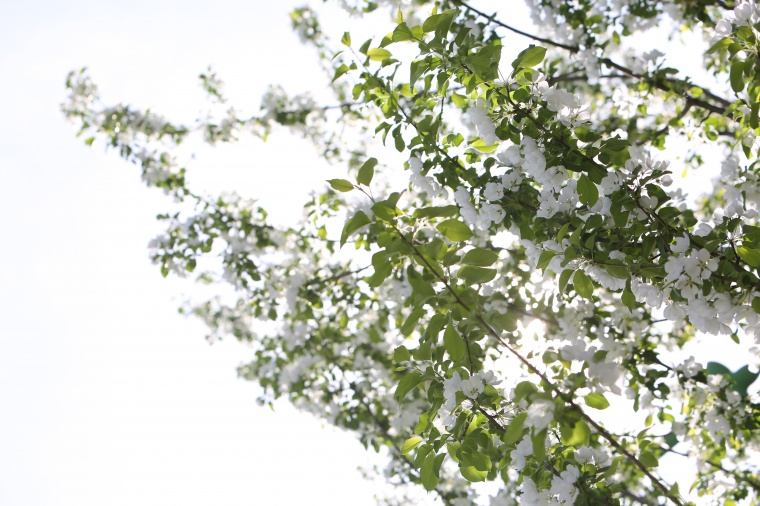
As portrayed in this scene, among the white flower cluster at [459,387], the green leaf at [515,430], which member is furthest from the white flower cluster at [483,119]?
the green leaf at [515,430]

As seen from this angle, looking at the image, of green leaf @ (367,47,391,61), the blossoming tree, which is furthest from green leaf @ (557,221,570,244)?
green leaf @ (367,47,391,61)

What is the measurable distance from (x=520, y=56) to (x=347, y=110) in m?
2.83

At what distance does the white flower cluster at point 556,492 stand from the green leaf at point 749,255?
600 mm

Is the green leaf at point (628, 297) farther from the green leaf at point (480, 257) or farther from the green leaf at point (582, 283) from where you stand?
the green leaf at point (480, 257)

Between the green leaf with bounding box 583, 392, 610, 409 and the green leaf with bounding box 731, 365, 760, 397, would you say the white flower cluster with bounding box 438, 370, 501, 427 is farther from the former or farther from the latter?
the green leaf with bounding box 731, 365, 760, 397

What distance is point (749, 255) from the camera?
130cm

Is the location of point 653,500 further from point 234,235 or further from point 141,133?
point 141,133

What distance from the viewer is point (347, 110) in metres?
4.17

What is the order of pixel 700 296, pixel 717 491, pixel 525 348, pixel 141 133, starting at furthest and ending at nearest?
pixel 141 133
pixel 717 491
pixel 525 348
pixel 700 296

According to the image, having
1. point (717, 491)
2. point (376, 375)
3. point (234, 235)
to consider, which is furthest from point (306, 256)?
point (717, 491)

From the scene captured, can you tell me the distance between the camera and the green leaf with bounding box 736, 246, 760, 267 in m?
1.28

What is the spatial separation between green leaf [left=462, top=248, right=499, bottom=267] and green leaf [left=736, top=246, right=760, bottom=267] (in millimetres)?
540

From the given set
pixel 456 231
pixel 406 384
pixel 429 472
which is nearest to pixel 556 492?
pixel 429 472

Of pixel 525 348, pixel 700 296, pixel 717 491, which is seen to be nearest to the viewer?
pixel 700 296
